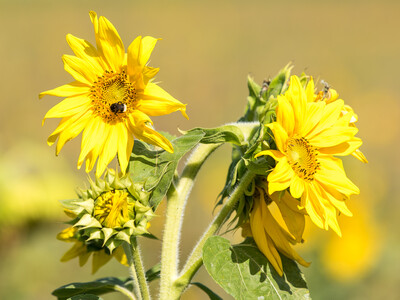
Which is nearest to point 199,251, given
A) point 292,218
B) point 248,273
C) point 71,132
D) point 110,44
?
point 248,273

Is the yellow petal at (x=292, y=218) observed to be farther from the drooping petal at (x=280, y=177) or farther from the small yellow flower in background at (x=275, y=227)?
the drooping petal at (x=280, y=177)

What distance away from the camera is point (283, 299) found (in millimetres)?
1479

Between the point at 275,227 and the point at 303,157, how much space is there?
0.73 ft

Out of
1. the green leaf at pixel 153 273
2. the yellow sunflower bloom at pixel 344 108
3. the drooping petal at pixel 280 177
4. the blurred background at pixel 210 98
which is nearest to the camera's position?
the drooping petal at pixel 280 177

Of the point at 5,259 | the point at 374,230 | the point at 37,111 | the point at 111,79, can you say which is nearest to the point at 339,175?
the point at 111,79

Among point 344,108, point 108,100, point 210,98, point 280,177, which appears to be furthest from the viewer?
point 210,98

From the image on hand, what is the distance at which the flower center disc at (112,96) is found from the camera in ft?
4.85

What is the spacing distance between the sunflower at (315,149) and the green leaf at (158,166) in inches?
9.0

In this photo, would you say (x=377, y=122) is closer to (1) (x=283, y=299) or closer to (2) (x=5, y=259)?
(2) (x=5, y=259)

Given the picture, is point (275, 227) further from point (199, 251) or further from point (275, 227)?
point (199, 251)

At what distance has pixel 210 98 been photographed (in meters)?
10.4

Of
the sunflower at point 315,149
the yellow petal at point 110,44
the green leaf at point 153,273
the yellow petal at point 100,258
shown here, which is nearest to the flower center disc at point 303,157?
the sunflower at point 315,149

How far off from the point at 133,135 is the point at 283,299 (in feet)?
1.92

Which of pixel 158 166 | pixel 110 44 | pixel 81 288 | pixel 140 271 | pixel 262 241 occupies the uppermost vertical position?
pixel 110 44
